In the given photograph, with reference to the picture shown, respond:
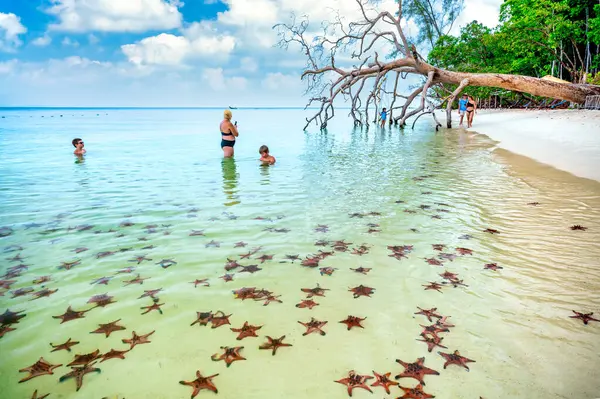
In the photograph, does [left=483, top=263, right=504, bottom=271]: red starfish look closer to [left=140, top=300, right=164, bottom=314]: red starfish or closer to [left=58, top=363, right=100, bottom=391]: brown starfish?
[left=140, top=300, right=164, bottom=314]: red starfish

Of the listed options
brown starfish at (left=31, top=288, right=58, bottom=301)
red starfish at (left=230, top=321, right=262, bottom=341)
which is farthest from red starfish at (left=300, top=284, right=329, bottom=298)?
brown starfish at (left=31, top=288, right=58, bottom=301)

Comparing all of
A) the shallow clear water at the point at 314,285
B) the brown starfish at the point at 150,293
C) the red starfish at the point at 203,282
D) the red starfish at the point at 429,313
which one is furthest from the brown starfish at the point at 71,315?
the red starfish at the point at 429,313

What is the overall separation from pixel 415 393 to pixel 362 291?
5.24 feet

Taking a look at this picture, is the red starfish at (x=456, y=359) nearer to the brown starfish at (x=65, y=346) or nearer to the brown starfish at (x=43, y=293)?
the brown starfish at (x=65, y=346)

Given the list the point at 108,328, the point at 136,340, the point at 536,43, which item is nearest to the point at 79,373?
the point at 136,340

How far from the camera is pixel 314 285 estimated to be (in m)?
4.32

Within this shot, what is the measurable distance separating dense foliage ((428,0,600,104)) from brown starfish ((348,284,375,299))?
34.3m

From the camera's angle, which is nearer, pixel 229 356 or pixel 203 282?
pixel 229 356

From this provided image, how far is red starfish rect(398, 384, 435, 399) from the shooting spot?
101 inches

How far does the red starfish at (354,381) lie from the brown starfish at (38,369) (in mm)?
2516

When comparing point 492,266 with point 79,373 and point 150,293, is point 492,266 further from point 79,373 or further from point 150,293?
point 79,373

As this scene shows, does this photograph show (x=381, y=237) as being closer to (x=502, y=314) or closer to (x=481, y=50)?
(x=502, y=314)

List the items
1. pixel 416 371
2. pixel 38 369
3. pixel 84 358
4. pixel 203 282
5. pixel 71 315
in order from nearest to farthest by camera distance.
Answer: pixel 416 371 → pixel 38 369 → pixel 84 358 → pixel 71 315 → pixel 203 282

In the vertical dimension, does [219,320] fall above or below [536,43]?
below
